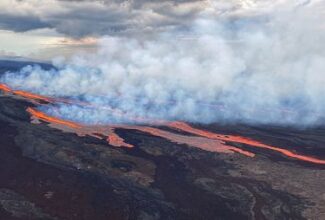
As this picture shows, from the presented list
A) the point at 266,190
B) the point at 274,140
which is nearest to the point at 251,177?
the point at 266,190

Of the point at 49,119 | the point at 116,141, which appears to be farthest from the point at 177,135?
the point at 49,119

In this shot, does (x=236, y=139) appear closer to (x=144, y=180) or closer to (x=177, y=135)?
(x=177, y=135)

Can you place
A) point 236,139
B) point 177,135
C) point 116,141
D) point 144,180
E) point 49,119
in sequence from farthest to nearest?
point 49,119
point 236,139
point 177,135
point 116,141
point 144,180

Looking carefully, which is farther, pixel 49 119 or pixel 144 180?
pixel 49 119

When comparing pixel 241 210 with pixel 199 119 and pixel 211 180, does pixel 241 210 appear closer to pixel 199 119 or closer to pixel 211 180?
pixel 211 180

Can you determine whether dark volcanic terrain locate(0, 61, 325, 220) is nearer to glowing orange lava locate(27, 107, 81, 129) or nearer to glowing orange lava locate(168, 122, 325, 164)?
glowing orange lava locate(168, 122, 325, 164)

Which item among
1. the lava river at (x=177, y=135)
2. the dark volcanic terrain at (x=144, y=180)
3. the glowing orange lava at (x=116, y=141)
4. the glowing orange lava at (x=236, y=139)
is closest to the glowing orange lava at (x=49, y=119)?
the lava river at (x=177, y=135)

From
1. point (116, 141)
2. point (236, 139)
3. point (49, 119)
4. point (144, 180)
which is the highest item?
point (49, 119)

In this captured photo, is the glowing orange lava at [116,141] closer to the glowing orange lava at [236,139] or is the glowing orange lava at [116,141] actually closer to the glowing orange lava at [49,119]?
the glowing orange lava at [49,119]

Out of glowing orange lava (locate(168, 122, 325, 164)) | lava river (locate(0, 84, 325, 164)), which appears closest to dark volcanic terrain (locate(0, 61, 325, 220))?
lava river (locate(0, 84, 325, 164))
